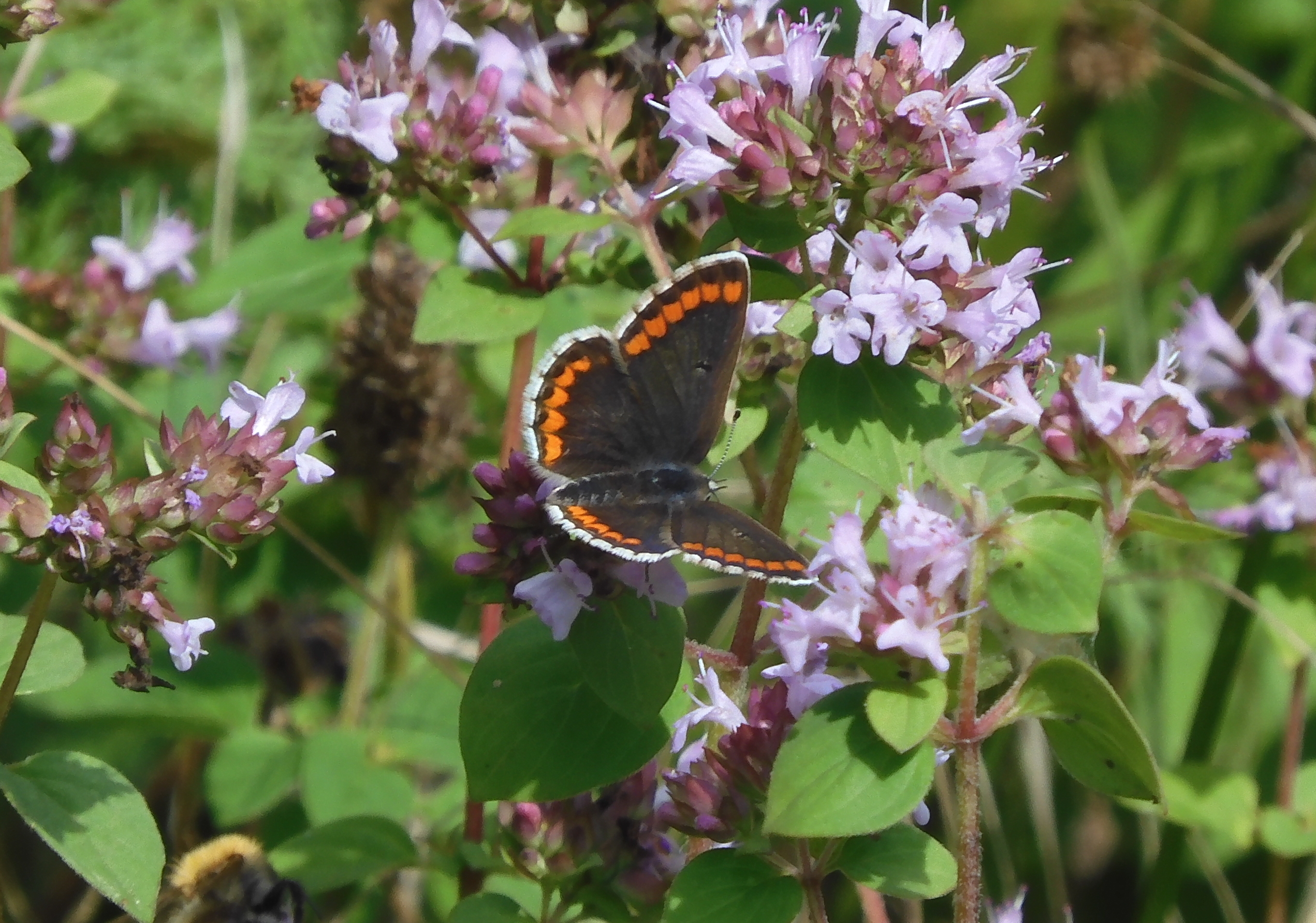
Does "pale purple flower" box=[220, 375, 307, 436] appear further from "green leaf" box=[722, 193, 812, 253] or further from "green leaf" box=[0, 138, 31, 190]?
"green leaf" box=[722, 193, 812, 253]

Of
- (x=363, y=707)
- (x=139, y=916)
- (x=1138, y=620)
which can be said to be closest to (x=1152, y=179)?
(x=1138, y=620)

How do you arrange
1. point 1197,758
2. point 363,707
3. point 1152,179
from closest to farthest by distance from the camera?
point 1197,758 → point 363,707 → point 1152,179

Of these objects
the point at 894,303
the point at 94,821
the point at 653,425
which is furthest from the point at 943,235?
the point at 94,821

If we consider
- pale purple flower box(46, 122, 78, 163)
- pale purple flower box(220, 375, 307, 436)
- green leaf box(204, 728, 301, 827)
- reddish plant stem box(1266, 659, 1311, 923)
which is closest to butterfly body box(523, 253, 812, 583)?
pale purple flower box(220, 375, 307, 436)

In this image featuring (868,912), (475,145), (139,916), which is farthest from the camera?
(475,145)

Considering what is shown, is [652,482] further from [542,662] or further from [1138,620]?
[1138,620]
